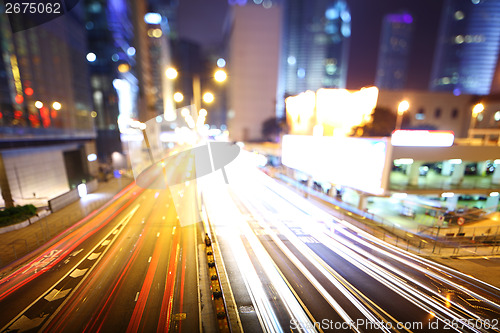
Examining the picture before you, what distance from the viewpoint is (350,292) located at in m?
9.84

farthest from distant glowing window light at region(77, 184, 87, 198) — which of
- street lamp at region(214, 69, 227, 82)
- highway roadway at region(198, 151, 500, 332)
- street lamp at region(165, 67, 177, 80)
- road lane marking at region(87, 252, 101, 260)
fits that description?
street lamp at region(214, 69, 227, 82)

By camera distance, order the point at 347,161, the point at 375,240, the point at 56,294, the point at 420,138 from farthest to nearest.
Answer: the point at 347,161 < the point at 420,138 < the point at 375,240 < the point at 56,294

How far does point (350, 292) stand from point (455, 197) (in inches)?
847

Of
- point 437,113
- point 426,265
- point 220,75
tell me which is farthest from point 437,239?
point 437,113

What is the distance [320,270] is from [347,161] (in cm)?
1397

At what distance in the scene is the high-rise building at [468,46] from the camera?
158125 millimetres

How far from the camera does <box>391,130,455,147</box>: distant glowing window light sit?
18.0 metres

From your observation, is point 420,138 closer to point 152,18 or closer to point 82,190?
point 82,190

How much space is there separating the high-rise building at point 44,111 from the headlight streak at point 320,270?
2450 cm

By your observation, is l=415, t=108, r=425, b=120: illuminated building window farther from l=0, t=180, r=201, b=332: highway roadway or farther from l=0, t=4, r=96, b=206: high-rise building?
l=0, t=4, r=96, b=206: high-rise building

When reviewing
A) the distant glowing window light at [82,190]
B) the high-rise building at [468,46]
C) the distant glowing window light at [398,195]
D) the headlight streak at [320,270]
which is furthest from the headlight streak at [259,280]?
the high-rise building at [468,46]

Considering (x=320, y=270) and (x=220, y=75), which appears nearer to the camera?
(x=220, y=75)

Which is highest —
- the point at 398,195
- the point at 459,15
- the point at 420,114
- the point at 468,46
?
the point at 459,15

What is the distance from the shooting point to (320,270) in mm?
11367
